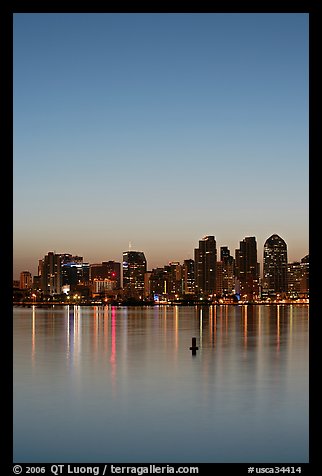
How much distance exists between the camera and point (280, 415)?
9.29 m
